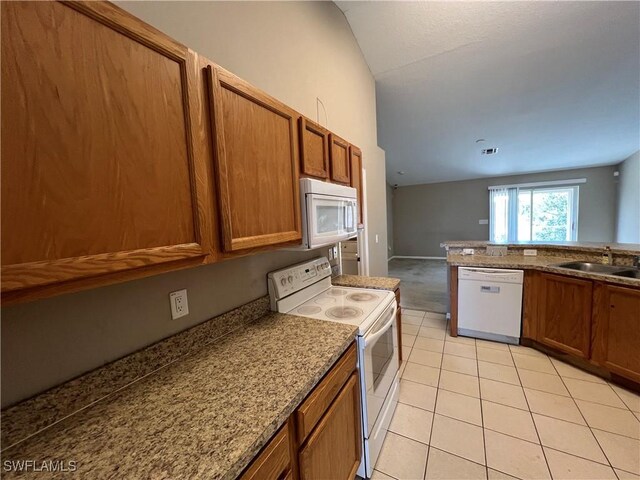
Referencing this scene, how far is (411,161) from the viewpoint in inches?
238

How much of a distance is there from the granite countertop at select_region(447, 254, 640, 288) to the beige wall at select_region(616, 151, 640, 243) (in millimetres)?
3863

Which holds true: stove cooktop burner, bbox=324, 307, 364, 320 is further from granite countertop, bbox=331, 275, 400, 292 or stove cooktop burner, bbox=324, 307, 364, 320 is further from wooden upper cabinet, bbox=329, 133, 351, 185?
wooden upper cabinet, bbox=329, 133, 351, 185

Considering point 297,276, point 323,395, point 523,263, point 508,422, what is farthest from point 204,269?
point 523,263

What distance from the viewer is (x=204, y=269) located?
1.22m

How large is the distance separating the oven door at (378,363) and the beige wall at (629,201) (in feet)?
20.4

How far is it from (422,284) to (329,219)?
4.28 m

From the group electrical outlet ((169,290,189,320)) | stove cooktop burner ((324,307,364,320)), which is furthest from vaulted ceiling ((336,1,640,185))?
electrical outlet ((169,290,189,320))

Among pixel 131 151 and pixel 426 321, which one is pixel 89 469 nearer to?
pixel 131 151

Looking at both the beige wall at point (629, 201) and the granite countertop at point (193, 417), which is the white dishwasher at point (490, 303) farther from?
the beige wall at point (629, 201)

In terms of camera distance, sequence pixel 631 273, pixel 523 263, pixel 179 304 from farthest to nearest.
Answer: pixel 523 263 → pixel 631 273 → pixel 179 304

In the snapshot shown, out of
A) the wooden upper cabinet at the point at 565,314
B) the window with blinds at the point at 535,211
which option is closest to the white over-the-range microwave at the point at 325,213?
the wooden upper cabinet at the point at 565,314

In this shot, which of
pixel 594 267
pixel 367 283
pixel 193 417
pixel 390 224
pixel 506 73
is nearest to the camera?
pixel 193 417

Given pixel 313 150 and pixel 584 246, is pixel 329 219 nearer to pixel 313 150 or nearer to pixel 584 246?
pixel 313 150

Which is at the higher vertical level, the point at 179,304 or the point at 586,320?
the point at 179,304
